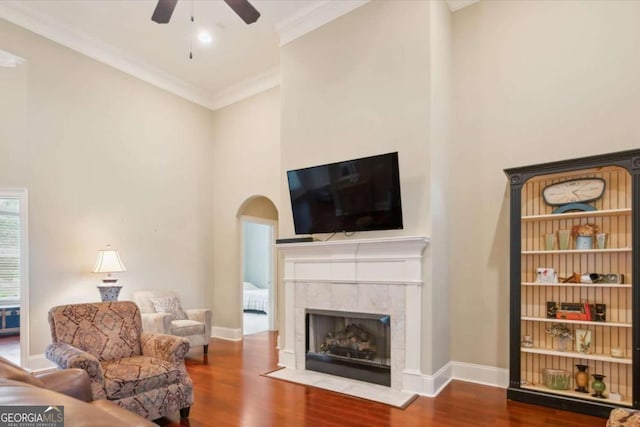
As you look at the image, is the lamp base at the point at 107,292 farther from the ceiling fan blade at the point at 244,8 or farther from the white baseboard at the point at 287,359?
the ceiling fan blade at the point at 244,8

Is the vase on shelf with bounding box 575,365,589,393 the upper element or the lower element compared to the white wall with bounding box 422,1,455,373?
lower

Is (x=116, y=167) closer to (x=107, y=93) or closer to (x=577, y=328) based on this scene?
(x=107, y=93)

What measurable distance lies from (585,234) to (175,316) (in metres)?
5.13

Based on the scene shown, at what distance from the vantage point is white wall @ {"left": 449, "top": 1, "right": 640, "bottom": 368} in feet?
11.9

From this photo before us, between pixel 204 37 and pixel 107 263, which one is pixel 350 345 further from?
pixel 204 37

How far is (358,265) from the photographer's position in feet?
13.9

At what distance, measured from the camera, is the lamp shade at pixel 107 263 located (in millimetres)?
5008

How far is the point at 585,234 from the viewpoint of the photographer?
11.7 ft

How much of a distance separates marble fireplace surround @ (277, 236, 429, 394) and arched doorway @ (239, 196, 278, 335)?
2187mm

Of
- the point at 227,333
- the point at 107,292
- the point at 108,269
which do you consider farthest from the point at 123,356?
the point at 227,333

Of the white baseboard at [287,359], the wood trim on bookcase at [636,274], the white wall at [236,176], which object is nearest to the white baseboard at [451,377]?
the wood trim on bookcase at [636,274]

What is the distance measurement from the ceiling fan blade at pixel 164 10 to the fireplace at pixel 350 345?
11.0 feet

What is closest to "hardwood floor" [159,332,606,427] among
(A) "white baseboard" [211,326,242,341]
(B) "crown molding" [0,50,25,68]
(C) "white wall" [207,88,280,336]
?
(A) "white baseboard" [211,326,242,341]

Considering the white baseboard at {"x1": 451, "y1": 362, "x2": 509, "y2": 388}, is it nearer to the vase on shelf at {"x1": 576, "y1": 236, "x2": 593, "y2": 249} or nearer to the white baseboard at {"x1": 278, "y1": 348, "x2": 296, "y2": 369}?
the vase on shelf at {"x1": 576, "y1": 236, "x2": 593, "y2": 249}
